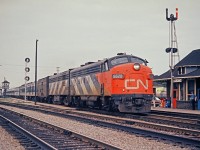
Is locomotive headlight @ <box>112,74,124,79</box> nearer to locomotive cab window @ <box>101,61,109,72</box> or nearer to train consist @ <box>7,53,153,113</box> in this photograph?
train consist @ <box>7,53,153,113</box>

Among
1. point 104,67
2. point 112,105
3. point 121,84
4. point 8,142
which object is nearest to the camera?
point 8,142

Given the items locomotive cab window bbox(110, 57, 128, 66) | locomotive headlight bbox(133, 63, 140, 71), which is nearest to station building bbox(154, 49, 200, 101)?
locomotive cab window bbox(110, 57, 128, 66)

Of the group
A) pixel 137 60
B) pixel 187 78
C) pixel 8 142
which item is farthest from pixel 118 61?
pixel 187 78

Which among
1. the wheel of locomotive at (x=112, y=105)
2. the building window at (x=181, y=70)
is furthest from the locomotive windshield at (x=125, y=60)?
the building window at (x=181, y=70)

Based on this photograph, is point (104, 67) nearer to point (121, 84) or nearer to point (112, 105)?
point (121, 84)

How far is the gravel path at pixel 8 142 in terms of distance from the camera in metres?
8.80

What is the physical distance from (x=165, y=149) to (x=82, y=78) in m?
17.4

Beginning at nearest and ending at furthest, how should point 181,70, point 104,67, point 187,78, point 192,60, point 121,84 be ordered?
point 121,84
point 104,67
point 187,78
point 181,70
point 192,60

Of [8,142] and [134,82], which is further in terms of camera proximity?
[134,82]

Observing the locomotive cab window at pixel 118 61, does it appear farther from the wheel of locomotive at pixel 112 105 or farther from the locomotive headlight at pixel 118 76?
the wheel of locomotive at pixel 112 105

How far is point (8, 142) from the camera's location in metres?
9.73

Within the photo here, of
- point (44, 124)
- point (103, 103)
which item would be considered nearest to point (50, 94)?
point (103, 103)

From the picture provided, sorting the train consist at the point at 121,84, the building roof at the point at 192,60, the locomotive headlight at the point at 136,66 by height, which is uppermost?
the building roof at the point at 192,60

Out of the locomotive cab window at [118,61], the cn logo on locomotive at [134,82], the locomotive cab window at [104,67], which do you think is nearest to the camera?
the cn logo on locomotive at [134,82]
